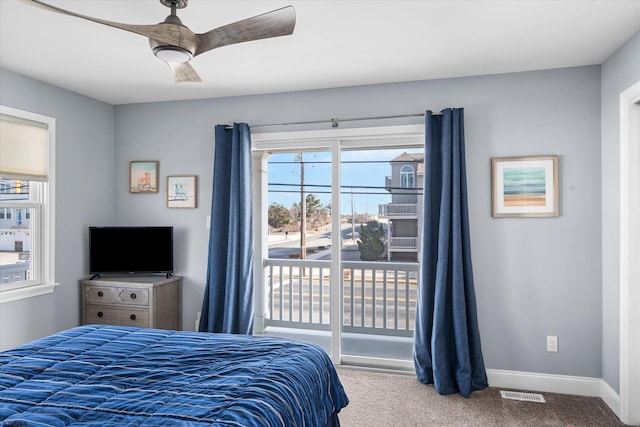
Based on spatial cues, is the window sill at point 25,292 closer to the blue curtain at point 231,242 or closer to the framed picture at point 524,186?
the blue curtain at point 231,242

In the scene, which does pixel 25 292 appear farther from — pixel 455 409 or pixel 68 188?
pixel 455 409

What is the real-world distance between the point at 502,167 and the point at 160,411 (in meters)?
3.05

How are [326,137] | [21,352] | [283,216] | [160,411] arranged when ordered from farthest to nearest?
[283,216], [326,137], [21,352], [160,411]

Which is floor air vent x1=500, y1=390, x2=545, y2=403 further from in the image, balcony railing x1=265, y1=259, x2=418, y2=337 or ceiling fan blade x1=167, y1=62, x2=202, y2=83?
ceiling fan blade x1=167, y1=62, x2=202, y2=83

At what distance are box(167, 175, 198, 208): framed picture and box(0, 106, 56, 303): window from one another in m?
1.02

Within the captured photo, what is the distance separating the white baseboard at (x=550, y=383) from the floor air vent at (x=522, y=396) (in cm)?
10

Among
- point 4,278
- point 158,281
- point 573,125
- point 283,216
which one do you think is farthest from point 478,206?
point 4,278

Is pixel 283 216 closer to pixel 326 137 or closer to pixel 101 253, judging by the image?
pixel 326 137

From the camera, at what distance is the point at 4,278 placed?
3445mm

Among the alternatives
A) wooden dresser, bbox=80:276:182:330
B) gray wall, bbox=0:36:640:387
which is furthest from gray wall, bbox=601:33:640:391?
wooden dresser, bbox=80:276:182:330

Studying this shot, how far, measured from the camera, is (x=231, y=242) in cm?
392

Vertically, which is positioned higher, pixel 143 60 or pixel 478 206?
pixel 143 60

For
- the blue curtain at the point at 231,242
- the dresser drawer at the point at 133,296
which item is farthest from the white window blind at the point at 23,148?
the blue curtain at the point at 231,242

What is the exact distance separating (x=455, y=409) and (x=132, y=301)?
9.57 ft
